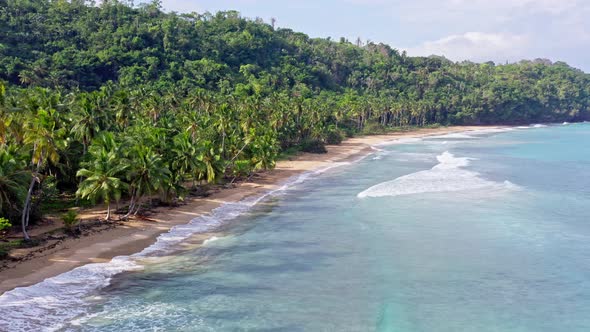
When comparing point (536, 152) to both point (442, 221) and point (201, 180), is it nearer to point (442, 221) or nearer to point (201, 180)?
point (442, 221)

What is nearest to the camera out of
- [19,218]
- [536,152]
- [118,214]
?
[19,218]

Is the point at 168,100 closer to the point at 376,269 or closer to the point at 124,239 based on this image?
the point at 124,239

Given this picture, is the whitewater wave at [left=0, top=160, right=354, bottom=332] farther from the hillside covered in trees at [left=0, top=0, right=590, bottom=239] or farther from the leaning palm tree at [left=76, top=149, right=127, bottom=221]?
the hillside covered in trees at [left=0, top=0, right=590, bottom=239]

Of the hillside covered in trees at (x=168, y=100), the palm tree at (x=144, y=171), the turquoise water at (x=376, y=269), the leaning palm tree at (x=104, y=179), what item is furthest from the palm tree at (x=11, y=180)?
the turquoise water at (x=376, y=269)

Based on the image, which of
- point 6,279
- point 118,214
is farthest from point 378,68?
point 6,279

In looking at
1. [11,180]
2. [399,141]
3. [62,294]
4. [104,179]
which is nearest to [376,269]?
[62,294]

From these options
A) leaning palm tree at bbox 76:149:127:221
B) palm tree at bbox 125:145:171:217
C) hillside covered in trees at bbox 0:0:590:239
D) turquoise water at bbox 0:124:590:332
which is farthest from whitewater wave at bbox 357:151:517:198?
leaning palm tree at bbox 76:149:127:221

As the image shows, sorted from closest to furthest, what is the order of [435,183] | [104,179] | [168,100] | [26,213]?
[26,213]
[104,179]
[435,183]
[168,100]
